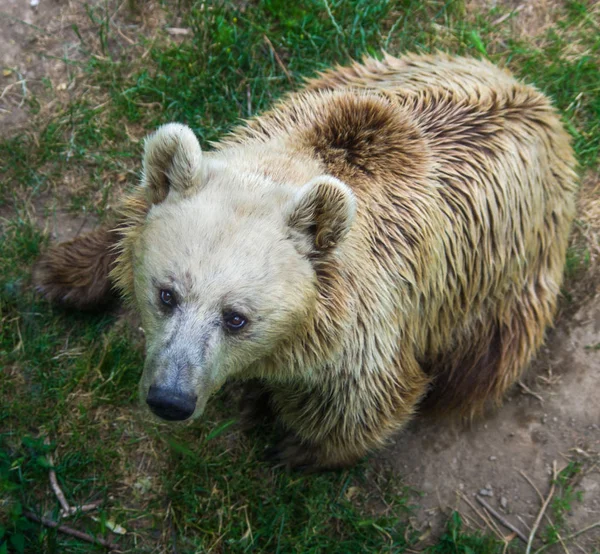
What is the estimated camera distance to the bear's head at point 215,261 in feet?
8.89


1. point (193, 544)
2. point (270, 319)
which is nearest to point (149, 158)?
point (270, 319)

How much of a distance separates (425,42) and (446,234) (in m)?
2.29

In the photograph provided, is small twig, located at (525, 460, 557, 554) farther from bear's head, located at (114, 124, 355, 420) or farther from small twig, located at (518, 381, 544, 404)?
bear's head, located at (114, 124, 355, 420)

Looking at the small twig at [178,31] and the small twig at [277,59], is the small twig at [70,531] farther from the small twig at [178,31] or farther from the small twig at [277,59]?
the small twig at [178,31]

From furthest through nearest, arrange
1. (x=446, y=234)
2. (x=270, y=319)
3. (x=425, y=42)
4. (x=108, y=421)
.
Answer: (x=425, y=42), (x=108, y=421), (x=446, y=234), (x=270, y=319)

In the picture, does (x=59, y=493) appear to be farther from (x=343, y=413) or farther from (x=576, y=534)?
(x=576, y=534)

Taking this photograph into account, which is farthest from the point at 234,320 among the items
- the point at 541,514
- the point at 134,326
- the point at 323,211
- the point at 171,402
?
the point at 541,514

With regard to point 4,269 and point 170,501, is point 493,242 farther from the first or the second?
point 4,269

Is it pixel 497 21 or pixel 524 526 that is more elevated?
pixel 497 21

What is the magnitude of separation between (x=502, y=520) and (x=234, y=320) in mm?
2548

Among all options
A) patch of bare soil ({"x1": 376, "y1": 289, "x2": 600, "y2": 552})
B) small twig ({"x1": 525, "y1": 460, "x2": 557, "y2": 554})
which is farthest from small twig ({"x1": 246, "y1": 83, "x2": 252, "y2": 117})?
small twig ({"x1": 525, "y1": 460, "x2": 557, "y2": 554})

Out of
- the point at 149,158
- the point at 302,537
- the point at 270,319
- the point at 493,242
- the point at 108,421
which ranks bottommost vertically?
the point at 302,537

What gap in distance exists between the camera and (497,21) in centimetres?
518

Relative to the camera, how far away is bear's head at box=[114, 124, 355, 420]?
8.89 feet
